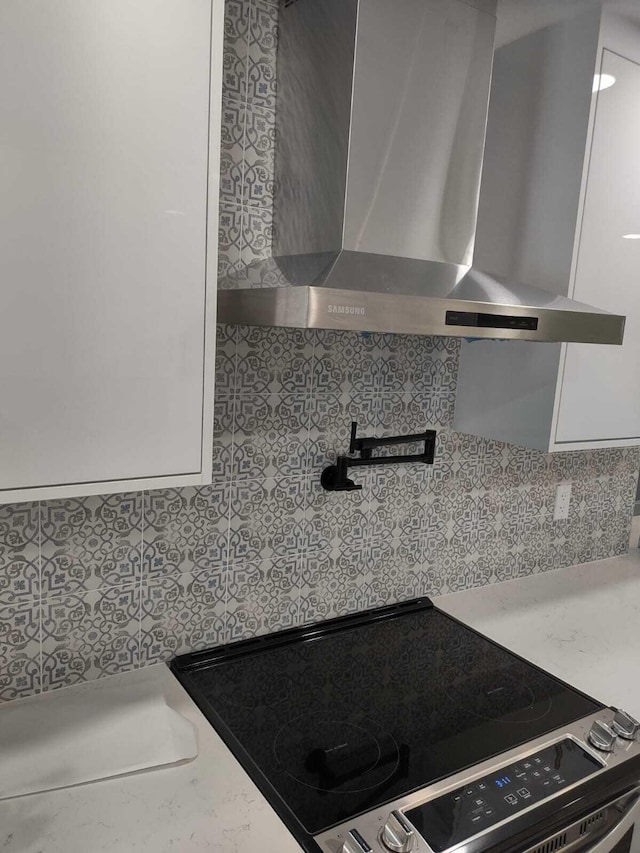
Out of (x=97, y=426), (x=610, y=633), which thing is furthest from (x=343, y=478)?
(x=610, y=633)

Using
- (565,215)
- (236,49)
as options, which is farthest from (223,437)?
(565,215)

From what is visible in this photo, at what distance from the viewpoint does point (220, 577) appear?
1433mm

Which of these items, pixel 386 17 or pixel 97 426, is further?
pixel 386 17

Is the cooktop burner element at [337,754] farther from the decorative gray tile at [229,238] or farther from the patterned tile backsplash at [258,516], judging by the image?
the decorative gray tile at [229,238]

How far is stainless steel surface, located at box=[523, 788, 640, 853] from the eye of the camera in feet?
3.46

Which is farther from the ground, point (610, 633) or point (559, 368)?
point (559, 368)

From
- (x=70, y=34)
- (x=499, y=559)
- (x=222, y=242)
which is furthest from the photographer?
(x=499, y=559)

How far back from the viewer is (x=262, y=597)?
59.3 inches

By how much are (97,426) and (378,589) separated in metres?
1.01

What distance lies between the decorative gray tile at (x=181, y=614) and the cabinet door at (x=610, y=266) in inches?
35.5

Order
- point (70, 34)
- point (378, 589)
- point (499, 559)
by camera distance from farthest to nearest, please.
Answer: point (499, 559) < point (378, 589) < point (70, 34)

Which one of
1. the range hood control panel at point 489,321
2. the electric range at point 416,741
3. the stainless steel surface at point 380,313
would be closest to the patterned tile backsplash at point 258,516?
the electric range at point 416,741

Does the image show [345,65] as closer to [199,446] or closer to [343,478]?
[199,446]

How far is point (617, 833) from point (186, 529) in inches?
Answer: 38.6
